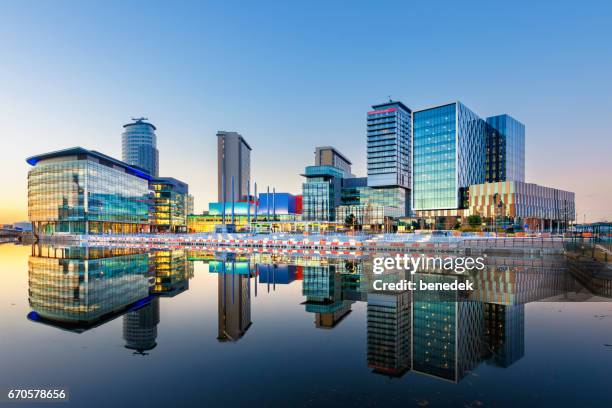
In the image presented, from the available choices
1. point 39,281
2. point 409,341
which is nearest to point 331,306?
point 409,341

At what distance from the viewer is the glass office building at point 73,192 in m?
114

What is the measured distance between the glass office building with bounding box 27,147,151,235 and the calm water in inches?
4283

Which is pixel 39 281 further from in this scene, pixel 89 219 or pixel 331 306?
pixel 89 219

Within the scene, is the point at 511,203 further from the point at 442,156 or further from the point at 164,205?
the point at 164,205

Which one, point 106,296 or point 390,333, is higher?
point 390,333

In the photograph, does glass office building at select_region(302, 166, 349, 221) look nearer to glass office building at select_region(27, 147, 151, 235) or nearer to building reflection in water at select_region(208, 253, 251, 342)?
glass office building at select_region(27, 147, 151, 235)

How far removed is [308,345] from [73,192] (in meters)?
129

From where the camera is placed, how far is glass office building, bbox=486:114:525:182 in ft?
540

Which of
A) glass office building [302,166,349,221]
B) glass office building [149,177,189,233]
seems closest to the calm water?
glass office building [302,166,349,221]

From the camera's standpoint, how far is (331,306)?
16359mm

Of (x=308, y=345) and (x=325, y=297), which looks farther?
(x=325, y=297)

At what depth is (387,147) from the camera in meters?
161

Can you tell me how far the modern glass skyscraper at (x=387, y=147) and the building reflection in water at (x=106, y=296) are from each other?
457ft

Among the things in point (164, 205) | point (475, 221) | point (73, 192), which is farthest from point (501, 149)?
point (73, 192)
